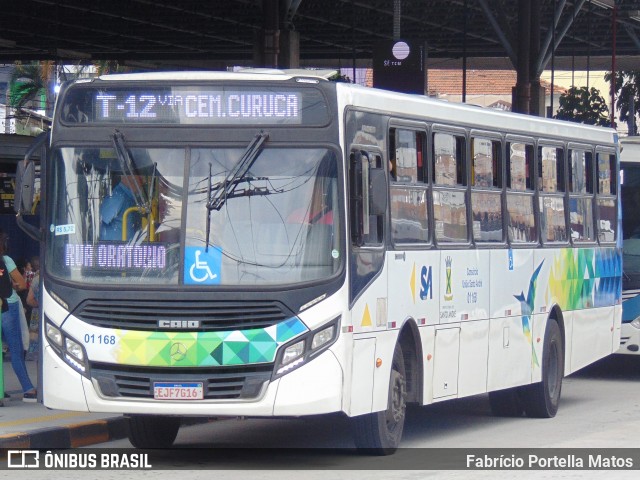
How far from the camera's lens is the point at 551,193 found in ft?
48.4

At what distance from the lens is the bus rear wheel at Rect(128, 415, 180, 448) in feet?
37.3

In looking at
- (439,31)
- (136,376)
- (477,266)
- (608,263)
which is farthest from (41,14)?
(136,376)

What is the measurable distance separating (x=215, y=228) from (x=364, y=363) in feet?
4.88

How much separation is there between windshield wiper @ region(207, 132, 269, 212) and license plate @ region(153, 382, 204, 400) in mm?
1243

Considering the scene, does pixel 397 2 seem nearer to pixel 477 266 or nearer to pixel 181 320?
pixel 477 266

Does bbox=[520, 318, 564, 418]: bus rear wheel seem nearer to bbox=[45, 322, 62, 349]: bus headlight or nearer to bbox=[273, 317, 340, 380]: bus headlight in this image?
bbox=[273, 317, 340, 380]: bus headlight

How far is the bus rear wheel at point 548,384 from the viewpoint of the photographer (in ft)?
46.7

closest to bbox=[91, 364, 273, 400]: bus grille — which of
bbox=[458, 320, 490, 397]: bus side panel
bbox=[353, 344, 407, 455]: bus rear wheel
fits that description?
bbox=[353, 344, 407, 455]: bus rear wheel

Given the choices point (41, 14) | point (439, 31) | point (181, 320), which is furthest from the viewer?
point (439, 31)

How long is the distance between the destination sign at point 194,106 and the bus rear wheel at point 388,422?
6.99 feet

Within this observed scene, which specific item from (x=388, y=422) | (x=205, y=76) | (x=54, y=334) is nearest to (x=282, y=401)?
(x=388, y=422)

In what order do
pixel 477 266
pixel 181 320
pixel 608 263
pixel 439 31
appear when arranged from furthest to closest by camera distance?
pixel 439 31
pixel 608 263
pixel 477 266
pixel 181 320

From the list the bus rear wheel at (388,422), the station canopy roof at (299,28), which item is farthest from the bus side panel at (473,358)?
the station canopy roof at (299,28)

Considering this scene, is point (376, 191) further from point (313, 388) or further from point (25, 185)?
point (25, 185)
